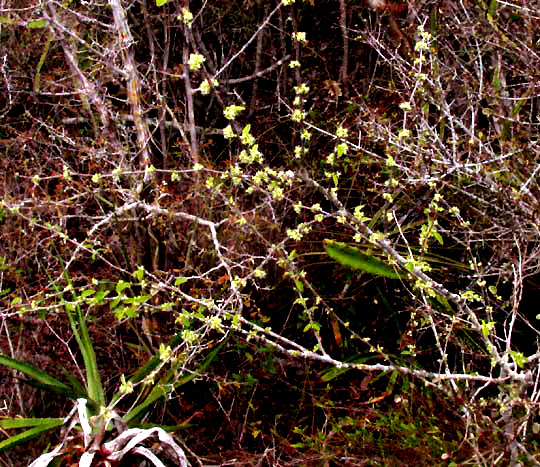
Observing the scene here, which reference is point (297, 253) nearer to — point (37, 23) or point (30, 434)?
point (30, 434)

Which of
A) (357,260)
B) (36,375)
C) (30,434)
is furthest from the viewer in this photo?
(357,260)

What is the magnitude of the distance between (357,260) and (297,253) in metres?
0.37

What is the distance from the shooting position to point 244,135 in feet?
6.97

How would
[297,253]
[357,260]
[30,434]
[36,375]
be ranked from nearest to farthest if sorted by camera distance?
[30,434] → [36,375] → [357,260] → [297,253]

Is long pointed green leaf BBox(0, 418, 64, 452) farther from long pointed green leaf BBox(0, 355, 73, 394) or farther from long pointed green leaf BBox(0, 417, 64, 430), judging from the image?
long pointed green leaf BBox(0, 355, 73, 394)

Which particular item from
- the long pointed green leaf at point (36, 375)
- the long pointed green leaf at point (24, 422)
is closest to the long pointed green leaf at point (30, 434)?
the long pointed green leaf at point (24, 422)

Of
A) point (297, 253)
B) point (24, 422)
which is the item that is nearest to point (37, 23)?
point (297, 253)

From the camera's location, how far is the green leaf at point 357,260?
9.70 feet

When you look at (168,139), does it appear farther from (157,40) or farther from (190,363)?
(190,363)

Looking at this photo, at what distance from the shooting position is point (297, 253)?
3273 millimetres

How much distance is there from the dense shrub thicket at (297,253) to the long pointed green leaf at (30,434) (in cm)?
28

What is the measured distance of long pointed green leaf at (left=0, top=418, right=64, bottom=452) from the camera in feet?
8.59

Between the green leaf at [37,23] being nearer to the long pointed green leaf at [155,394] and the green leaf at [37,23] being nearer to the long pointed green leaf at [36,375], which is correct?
the long pointed green leaf at [36,375]

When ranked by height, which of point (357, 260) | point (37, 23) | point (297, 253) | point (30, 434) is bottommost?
point (30, 434)
